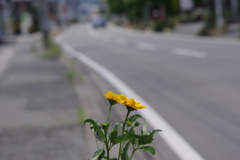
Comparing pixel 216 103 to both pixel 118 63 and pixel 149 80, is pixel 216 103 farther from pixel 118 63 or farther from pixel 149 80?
pixel 118 63

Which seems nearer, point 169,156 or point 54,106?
point 169,156

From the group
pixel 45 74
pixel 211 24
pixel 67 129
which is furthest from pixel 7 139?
pixel 211 24

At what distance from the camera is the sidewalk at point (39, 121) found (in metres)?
4.98

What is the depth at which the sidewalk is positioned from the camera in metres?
4.98

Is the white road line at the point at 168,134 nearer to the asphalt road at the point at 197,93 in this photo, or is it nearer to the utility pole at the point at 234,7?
the asphalt road at the point at 197,93

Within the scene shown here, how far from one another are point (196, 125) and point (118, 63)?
→ 371 inches

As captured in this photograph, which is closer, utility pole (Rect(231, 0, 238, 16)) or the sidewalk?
the sidewalk

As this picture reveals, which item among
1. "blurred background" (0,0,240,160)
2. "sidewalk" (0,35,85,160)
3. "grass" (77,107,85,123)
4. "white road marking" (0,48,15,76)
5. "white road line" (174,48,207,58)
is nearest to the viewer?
"sidewalk" (0,35,85,160)

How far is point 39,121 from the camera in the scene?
655 cm

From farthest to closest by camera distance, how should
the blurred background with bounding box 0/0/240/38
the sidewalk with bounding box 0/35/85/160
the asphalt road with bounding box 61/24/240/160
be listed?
the blurred background with bounding box 0/0/240/38 → the asphalt road with bounding box 61/24/240/160 → the sidewalk with bounding box 0/35/85/160

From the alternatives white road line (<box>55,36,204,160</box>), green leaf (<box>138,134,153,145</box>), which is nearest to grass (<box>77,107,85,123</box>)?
white road line (<box>55,36,204,160</box>)

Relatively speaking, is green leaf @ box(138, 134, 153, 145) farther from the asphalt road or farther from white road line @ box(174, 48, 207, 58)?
white road line @ box(174, 48, 207, 58)

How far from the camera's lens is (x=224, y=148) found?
5.07 meters

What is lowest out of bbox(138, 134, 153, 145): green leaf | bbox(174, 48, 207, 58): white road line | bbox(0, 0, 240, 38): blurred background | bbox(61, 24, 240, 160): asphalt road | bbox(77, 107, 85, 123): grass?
bbox(0, 0, 240, 38): blurred background
